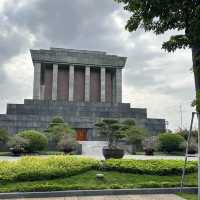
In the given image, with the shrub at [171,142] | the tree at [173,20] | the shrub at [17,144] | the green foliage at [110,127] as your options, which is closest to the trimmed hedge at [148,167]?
the tree at [173,20]

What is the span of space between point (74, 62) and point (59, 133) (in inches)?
852

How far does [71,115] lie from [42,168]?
30360 millimetres

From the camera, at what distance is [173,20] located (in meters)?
7.68

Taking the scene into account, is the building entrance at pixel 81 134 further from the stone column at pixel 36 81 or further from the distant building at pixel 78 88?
the stone column at pixel 36 81

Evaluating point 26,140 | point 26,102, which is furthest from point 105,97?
point 26,140

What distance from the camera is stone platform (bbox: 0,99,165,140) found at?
1510 inches

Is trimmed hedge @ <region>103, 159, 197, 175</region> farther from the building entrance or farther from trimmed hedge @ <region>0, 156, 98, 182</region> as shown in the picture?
the building entrance

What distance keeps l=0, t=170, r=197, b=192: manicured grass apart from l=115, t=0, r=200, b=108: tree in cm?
506

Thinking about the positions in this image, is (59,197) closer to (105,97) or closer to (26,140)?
(26,140)

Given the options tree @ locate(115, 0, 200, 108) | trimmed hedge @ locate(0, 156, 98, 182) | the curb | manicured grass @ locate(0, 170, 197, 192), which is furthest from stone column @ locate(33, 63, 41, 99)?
tree @ locate(115, 0, 200, 108)

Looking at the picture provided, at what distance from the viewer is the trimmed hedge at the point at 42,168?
37.7ft

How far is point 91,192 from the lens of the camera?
34.1 feet

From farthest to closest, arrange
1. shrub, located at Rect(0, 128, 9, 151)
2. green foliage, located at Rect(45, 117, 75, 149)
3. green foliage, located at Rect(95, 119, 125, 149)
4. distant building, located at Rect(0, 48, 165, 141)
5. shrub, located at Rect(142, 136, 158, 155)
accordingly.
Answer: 1. distant building, located at Rect(0, 48, 165, 141)
2. green foliage, located at Rect(45, 117, 75, 149)
3. shrub, located at Rect(0, 128, 9, 151)
4. shrub, located at Rect(142, 136, 158, 155)
5. green foliage, located at Rect(95, 119, 125, 149)

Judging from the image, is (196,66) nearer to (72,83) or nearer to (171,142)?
(171,142)
